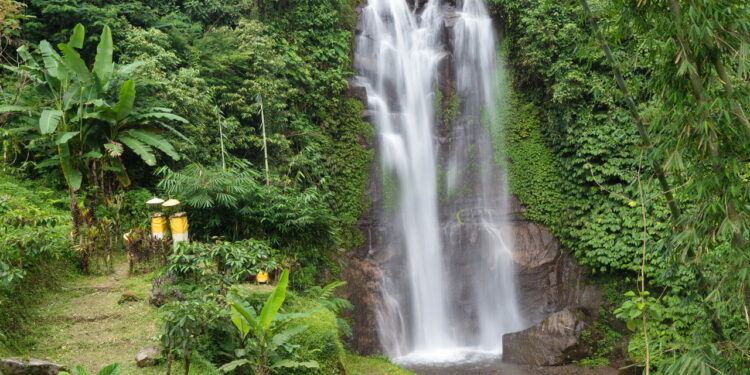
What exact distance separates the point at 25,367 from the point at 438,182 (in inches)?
390

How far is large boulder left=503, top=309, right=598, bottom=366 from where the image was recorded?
10.1 meters

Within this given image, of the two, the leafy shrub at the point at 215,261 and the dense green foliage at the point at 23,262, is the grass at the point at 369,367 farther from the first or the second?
the dense green foliage at the point at 23,262

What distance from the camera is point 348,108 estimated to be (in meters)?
13.0

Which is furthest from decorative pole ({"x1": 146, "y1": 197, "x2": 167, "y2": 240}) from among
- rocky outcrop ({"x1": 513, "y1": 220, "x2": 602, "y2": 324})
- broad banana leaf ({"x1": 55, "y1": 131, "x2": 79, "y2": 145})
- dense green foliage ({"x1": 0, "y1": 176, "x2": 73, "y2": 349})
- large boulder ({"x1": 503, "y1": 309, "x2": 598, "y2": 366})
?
Answer: rocky outcrop ({"x1": 513, "y1": 220, "x2": 602, "y2": 324})

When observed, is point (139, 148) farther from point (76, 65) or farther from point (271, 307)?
point (271, 307)

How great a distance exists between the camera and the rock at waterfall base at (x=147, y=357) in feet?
17.1

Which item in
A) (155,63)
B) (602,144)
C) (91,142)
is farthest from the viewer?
(602,144)

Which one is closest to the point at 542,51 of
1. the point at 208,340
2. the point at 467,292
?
the point at 467,292

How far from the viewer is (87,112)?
8.88 meters

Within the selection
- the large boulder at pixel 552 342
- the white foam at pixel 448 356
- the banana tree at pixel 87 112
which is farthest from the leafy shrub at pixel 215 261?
the large boulder at pixel 552 342

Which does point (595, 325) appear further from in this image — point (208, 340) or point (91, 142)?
point (91, 142)

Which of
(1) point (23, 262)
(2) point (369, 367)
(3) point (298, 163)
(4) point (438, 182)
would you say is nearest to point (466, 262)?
(4) point (438, 182)

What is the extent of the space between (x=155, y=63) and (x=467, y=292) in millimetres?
8318

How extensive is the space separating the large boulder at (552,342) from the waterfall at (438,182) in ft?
2.98
